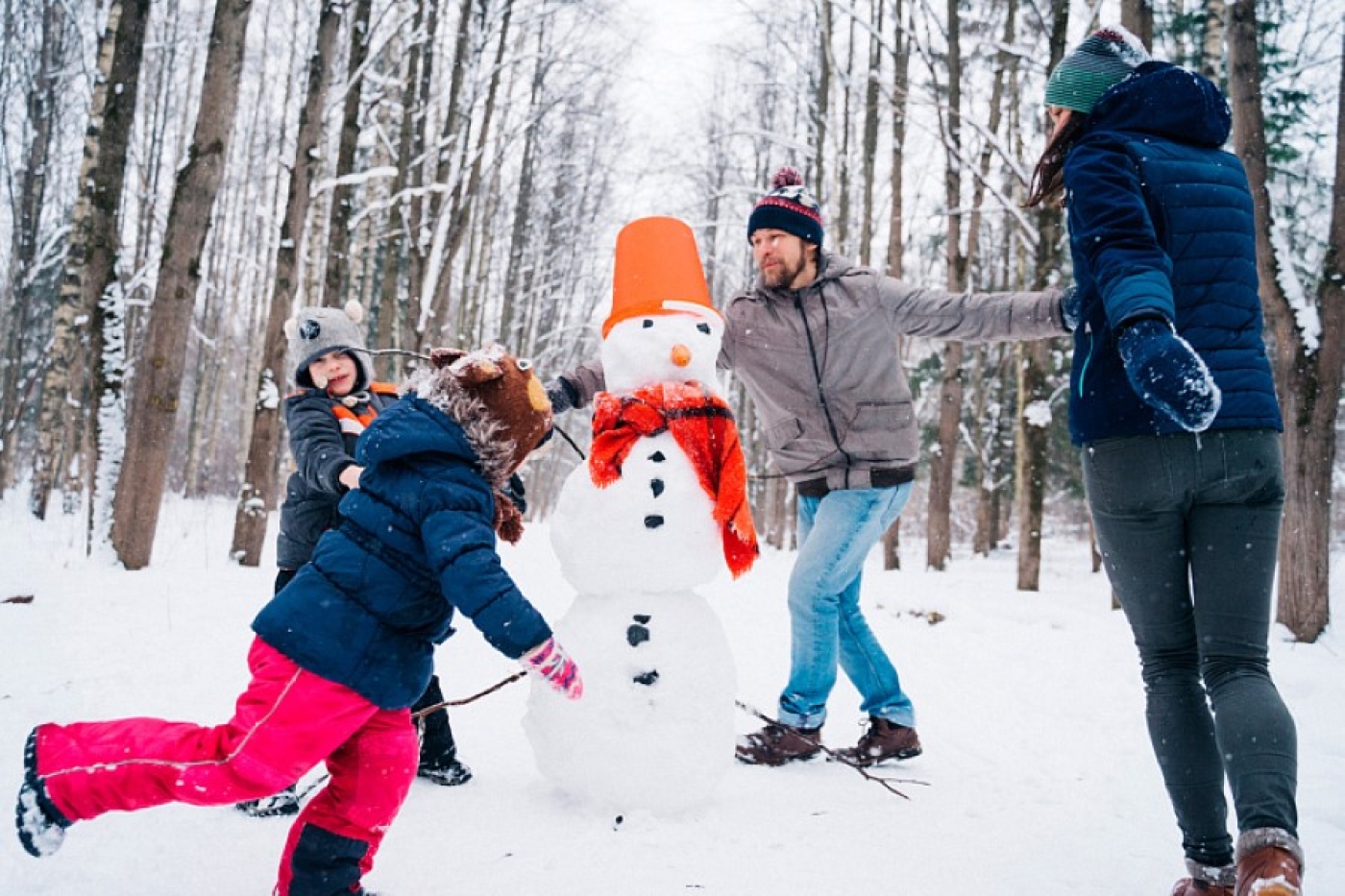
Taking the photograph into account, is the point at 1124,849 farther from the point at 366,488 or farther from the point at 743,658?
the point at 743,658

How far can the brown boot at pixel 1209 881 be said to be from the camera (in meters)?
1.68

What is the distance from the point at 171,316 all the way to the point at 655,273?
4864mm

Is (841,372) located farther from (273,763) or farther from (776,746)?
(273,763)

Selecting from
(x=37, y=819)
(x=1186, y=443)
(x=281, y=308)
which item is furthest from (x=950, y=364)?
(x=37, y=819)

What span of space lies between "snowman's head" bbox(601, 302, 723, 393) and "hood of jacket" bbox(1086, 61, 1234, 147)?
1.30 metres

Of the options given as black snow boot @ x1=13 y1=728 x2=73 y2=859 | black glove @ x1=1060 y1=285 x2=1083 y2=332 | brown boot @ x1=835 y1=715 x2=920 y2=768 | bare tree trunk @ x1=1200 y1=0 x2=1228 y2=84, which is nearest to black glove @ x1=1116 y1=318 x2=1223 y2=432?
black glove @ x1=1060 y1=285 x2=1083 y2=332

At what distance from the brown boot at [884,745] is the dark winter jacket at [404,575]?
1.67 m

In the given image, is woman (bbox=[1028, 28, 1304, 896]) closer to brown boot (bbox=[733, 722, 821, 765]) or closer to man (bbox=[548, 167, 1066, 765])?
man (bbox=[548, 167, 1066, 765])

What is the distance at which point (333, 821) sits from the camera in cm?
169

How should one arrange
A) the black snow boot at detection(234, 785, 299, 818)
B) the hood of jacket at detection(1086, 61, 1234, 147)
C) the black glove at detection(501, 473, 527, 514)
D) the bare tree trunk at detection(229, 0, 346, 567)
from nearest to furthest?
the hood of jacket at detection(1086, 61, 1234, 147) → the black glove at detection(501, 473, 527, 514) → the black snow boot at detection(234, 785, 299, 818) → the bare tree trunk at detection(229, 0, 346, 567)

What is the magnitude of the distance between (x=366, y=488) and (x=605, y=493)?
0.80 m

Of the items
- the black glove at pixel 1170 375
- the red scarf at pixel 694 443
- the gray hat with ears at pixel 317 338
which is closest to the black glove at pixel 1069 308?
the black glove at pixel 1170 375

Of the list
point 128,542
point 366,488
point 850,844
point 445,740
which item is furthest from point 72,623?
point 850,844

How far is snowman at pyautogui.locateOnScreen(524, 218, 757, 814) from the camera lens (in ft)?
7.61
